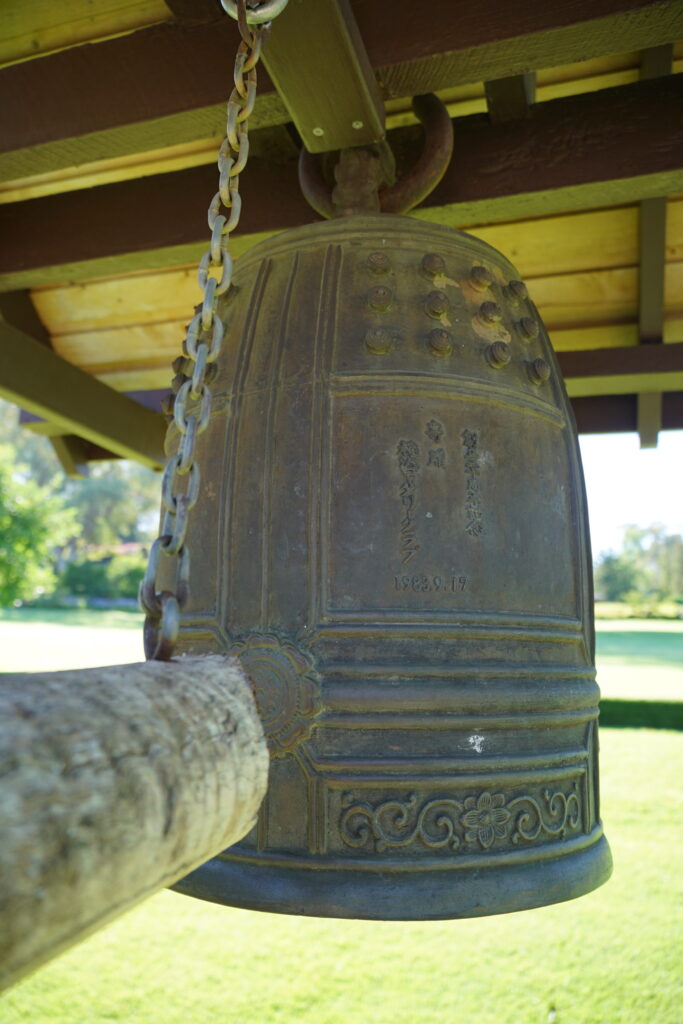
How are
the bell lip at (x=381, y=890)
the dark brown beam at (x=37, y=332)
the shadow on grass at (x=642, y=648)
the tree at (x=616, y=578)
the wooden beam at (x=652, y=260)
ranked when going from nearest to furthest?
the bell lip at (x=381, y=890) → the wooden beam at (x=652, y=260) → the dark brown beam at (x=37, y=332) → the shadow on grass at (x=642, y=648) → the tree at (x=616, y=578)

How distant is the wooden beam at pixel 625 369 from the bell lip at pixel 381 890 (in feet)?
6.76

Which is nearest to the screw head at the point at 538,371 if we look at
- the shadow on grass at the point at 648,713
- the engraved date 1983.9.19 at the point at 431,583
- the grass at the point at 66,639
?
the engraved date 1983.9.19 at the point at 431,583

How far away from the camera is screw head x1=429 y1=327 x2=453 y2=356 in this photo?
1583 mm

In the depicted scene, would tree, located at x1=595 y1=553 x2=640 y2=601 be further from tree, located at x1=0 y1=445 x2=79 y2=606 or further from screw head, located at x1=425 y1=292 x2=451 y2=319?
screw head, located at x1=425 y1=292 x2=451 y2=319

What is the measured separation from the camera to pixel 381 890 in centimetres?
133

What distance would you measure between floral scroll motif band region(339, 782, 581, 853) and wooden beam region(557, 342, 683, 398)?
2.03m

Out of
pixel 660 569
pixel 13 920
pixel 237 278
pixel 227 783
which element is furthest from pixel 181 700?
pixel 660 569

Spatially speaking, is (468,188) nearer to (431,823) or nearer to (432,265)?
(432,265)

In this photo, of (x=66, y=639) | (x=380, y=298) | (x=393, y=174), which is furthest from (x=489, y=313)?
(x=66, y=639)

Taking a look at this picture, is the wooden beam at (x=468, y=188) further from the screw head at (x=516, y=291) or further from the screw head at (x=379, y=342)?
the screw head at (x=379, y=342)

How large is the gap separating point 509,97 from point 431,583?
137cm

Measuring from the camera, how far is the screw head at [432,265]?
1.67m

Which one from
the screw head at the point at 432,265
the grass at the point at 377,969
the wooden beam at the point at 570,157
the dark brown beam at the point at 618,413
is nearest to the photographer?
the screw head at the point at 432,265

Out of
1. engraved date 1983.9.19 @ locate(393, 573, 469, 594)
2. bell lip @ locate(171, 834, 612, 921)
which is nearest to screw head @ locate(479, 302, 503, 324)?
engraved date 1983.9.19 @ locate(393, 573, 469, 594)
